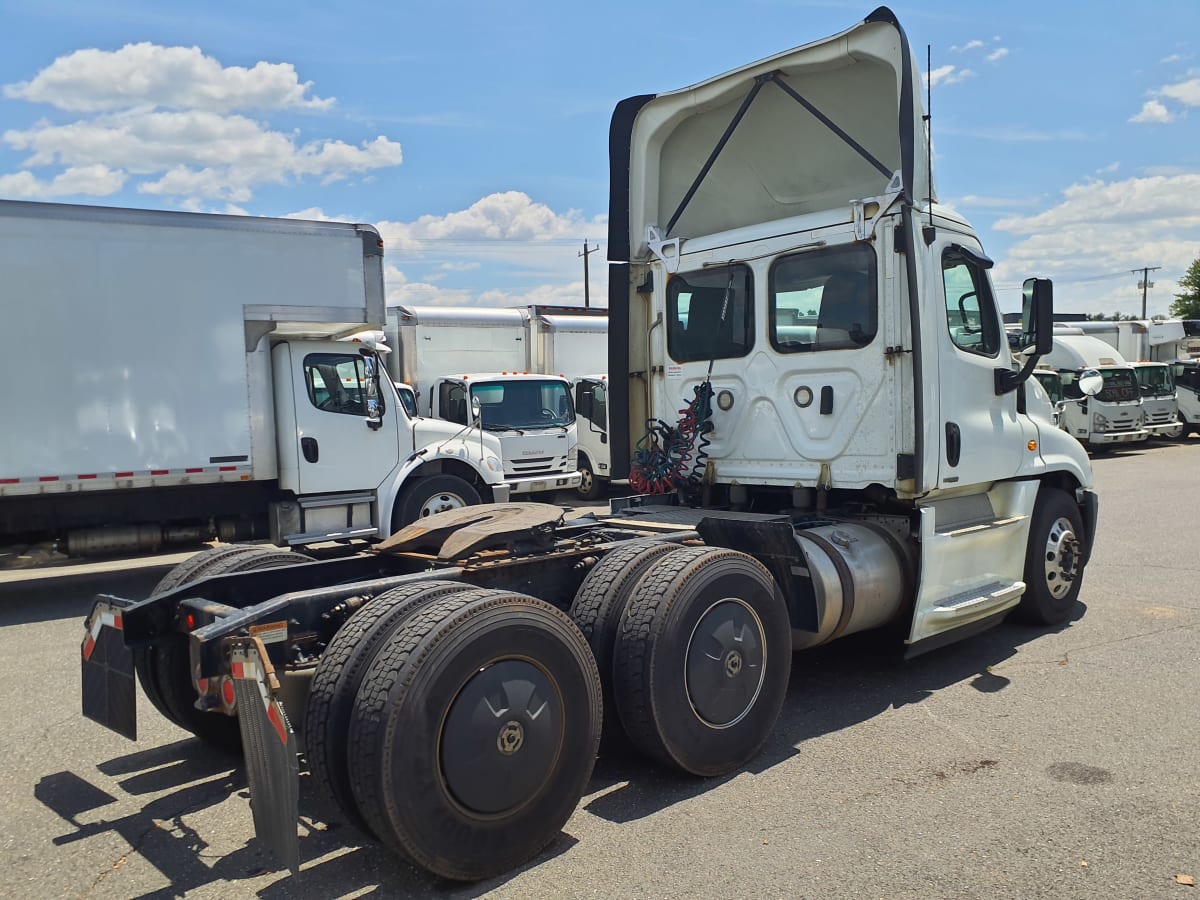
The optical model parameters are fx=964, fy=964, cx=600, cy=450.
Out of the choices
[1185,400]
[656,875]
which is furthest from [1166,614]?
[1185,400]

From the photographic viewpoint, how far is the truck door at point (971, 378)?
18.8 feet

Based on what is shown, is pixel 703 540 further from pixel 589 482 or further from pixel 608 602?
pixel 589 482

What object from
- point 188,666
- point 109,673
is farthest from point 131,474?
point 109,673

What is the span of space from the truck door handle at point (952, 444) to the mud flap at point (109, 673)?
14.6 feet

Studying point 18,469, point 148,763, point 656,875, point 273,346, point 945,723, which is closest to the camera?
point 656,875

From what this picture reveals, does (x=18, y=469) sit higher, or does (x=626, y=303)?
(x=626, y=303)

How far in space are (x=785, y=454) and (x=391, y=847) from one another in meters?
3.67

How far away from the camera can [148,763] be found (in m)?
4.73

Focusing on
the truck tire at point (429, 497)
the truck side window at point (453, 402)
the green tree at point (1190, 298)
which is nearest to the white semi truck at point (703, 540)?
the truck tire at point (429, 497)

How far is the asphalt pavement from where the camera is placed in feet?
11.4

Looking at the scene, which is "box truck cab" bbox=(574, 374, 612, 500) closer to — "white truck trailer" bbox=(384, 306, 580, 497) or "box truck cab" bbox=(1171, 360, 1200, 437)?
"white truck trailer" bbox=(384, 306, 580, 497)

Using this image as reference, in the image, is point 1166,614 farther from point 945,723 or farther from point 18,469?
point 18,469

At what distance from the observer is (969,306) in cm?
610

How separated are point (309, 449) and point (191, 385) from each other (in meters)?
1.32
